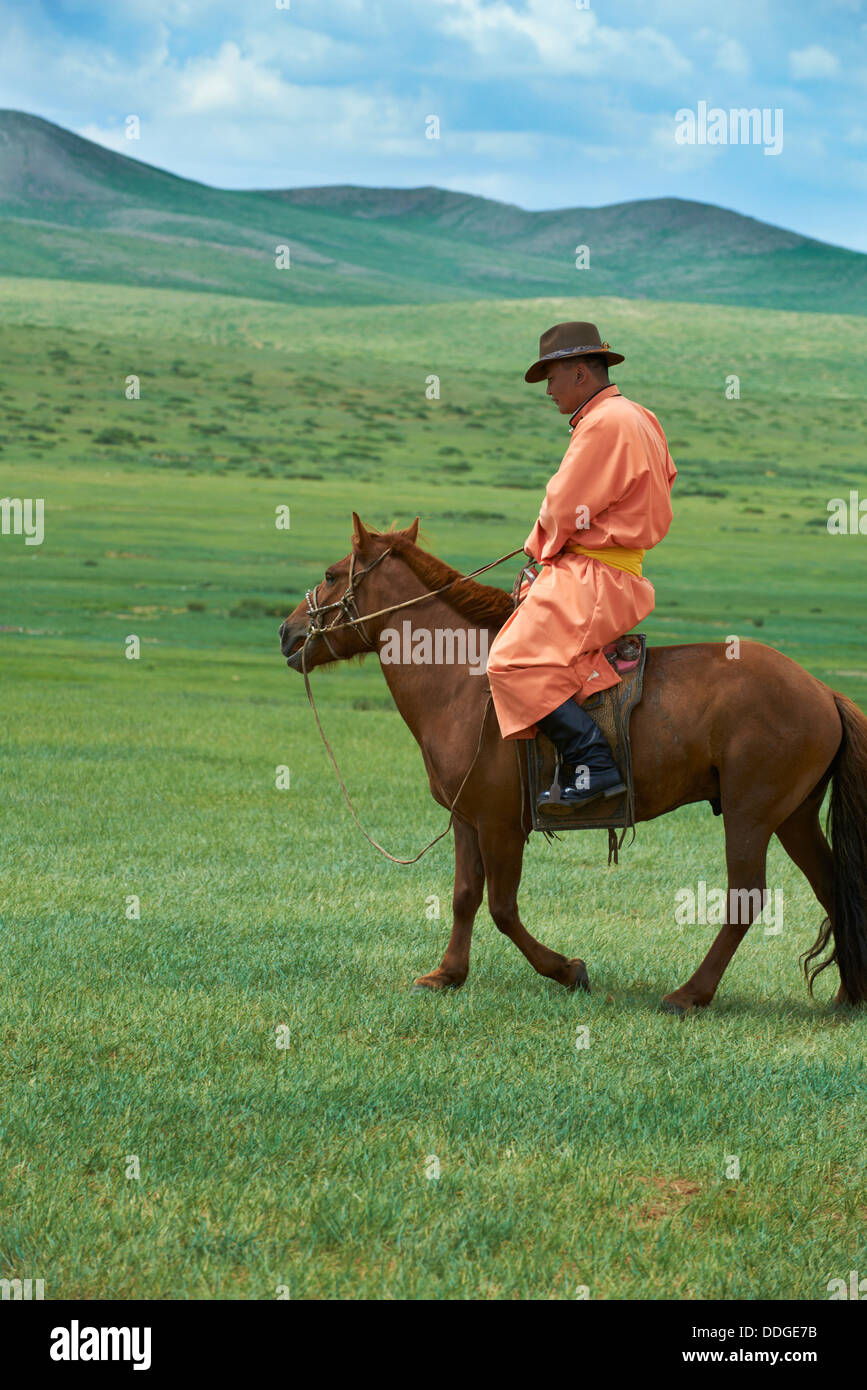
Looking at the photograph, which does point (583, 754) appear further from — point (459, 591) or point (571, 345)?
point (571, 345)

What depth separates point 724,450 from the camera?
98562 mm

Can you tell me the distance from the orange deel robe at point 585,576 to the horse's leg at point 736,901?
1089 mm

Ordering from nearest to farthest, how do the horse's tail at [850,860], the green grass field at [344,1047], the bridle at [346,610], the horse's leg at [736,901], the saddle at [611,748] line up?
the green grass field at [344,1047] < the saddle at [611,748] < the horse's leg at [736,901] < the horse's tail at [850,860] < the bridle at [346,610]

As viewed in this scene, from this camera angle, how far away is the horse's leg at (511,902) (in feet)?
25.7

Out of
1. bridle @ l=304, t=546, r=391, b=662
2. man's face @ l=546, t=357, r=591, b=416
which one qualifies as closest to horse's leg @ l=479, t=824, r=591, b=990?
bridle @ l=304, t=546, r=391, b=662

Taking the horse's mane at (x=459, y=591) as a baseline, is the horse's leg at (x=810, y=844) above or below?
below

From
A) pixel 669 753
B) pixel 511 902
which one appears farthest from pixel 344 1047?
pixel 669 753

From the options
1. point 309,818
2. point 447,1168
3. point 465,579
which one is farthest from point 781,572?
point 447,1168

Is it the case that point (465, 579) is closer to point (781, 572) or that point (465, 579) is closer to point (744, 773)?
point (744, 773)

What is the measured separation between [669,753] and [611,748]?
0.32 metres

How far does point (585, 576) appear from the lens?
7.71m

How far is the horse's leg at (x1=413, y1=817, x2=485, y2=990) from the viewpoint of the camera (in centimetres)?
795

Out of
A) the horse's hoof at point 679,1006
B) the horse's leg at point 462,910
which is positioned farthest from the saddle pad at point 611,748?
the horse's hoof at point 679,1006

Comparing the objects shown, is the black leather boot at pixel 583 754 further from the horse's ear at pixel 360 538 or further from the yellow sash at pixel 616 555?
the horse's ear at pixel 360 538
